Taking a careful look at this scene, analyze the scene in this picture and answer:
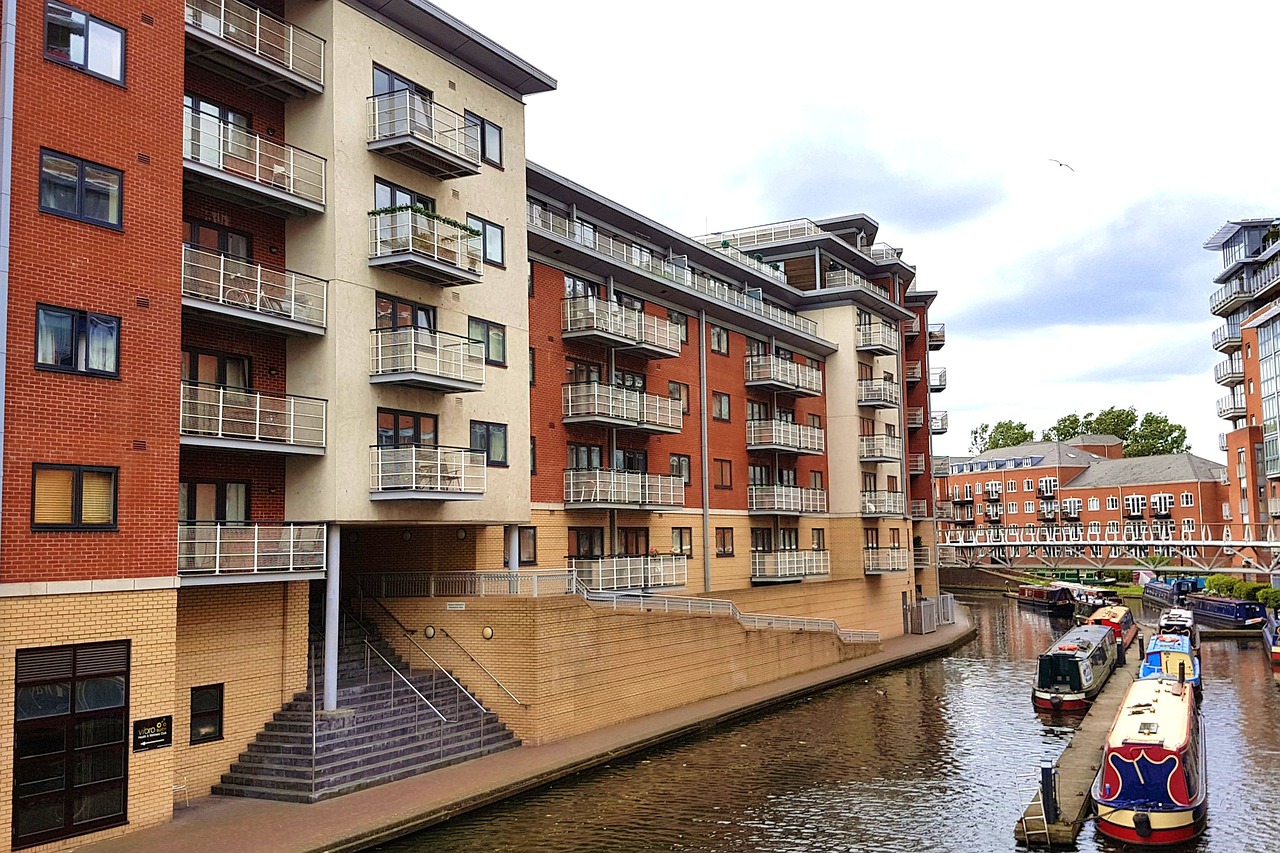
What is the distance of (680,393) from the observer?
3784 cm

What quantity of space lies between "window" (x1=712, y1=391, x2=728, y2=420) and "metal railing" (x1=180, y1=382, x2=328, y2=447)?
66.9ft

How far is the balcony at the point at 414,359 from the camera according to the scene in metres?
22.6

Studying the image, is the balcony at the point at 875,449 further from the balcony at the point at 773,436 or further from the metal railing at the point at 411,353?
the metal railing at the point at 411,353

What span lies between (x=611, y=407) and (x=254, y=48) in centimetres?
1442

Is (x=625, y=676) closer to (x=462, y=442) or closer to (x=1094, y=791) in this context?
(x=462, y=442)

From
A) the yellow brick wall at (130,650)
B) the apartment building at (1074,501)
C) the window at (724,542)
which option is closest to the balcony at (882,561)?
the window at (724,542)

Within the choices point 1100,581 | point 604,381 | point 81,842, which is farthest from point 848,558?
point 1100,581

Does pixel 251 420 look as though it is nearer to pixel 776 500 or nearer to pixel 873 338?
pixel 776 500

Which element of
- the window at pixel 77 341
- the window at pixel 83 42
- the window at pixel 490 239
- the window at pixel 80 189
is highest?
the window at pixel 83 42

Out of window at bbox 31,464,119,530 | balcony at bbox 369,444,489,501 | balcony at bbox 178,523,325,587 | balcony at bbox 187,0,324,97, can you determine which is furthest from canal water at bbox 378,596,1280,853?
balcony at bbox 187,0,324,97

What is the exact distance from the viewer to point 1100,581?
297 ft

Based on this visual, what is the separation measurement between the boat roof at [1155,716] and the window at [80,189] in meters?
19.0

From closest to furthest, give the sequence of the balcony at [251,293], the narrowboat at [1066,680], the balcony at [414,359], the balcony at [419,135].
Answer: the balcony at [251,293]
the balcony at [414,359]
the balcony at [419,135]
the narrowboat at [1066,680]

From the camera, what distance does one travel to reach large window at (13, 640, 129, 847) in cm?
1556
